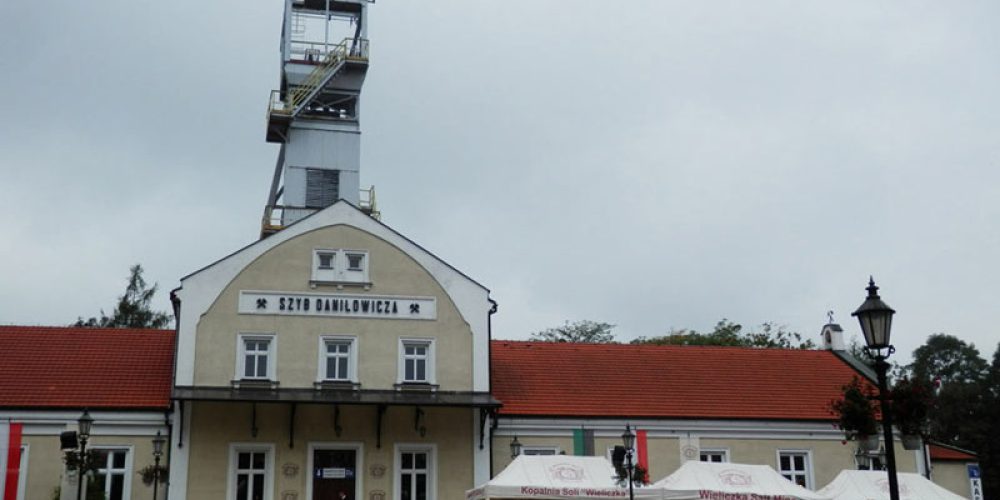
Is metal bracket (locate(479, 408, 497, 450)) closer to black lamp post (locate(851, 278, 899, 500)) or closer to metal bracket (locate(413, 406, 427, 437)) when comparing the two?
metal bracket (locate(413, 406, 427, 437))

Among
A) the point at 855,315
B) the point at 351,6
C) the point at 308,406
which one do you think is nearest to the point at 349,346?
the point at 308,406

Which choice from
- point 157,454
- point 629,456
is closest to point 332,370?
point 157,454

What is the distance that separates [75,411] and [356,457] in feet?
22.4

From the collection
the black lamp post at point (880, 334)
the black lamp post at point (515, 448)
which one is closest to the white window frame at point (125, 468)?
the black lamp post at point (515, 448)

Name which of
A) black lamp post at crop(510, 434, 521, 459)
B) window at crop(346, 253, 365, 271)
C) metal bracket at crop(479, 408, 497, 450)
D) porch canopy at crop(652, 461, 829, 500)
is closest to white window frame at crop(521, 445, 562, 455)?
black lamp post at crop(510, 434, 521, 459)

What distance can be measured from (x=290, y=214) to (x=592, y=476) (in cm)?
2065

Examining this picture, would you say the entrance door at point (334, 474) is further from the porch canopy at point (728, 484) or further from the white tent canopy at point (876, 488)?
the white tent canopy at point (876, 488)

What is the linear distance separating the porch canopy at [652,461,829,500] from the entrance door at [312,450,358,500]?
7.85 meters

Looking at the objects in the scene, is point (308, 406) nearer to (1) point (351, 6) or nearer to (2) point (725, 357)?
(2) point (725, 357)

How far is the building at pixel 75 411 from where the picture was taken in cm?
2495

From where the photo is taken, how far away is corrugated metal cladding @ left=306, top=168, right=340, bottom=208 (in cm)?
4084

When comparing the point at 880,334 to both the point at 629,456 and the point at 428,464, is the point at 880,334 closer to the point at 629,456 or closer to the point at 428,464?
the point at 629,456

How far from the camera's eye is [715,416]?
29.4 m

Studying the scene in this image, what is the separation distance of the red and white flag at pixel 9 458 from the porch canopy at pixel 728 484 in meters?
14.7
